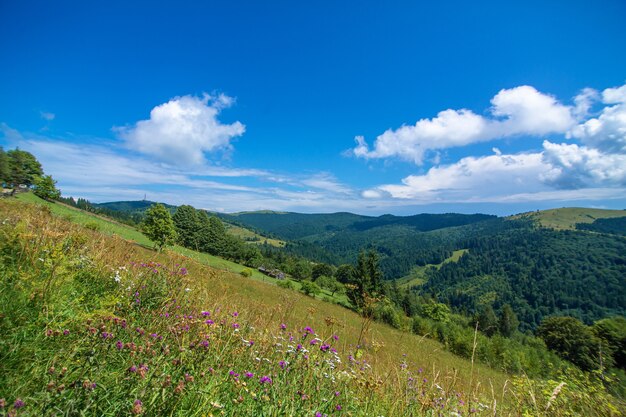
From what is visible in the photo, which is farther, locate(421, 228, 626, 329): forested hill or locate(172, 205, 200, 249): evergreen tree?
locate(421, 228, 626, 329): forested hill

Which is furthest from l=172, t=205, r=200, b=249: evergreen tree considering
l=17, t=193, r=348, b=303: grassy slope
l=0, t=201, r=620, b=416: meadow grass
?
l=0, t=201, r=620, b=416: meadow grass

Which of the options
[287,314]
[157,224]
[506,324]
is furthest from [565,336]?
[157,224]

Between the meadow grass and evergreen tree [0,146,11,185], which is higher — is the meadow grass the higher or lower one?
the lower one

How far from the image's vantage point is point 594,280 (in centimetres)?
17038

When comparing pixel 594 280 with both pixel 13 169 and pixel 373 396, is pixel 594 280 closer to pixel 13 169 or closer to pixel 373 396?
pixel 373 396

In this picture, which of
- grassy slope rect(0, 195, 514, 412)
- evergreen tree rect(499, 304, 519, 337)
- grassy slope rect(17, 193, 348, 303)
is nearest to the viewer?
grassy slope rect(0, 195, 514, 412)

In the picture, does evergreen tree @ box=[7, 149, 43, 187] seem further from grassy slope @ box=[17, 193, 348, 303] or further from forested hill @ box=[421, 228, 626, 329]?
forested hill @ box=[421, 228, 626, 329]

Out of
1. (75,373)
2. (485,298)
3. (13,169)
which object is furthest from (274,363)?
(485,298)

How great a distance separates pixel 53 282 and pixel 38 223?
3.29 metres

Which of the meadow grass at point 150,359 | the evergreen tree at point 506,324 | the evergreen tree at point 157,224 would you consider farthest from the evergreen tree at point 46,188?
the evergreen tree at point 506,324

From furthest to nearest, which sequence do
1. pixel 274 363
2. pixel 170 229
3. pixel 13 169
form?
pixel 13 169 → pixel 170 229 → pixel 274 363

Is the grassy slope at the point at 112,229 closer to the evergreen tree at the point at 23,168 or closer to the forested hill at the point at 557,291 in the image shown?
the evergreen tree at the point at 23,168

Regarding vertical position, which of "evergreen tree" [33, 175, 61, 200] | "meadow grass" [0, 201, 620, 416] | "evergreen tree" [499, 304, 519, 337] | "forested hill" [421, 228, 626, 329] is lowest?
"forested hill" [421, 228, 626, 329]

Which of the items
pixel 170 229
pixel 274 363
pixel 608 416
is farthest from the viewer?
pixel 170 229
